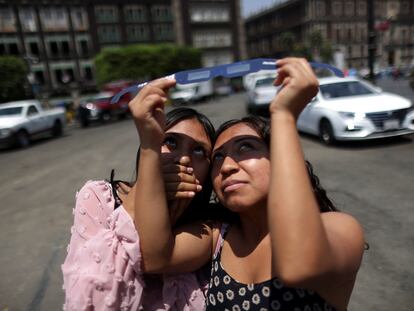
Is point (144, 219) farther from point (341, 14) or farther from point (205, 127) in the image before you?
point (341, 14)

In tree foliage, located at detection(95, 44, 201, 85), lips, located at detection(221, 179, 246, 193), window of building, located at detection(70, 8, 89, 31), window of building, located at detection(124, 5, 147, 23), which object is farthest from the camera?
window of building, located at detection(124, 5, 147, 23)

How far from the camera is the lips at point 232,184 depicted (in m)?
1.26

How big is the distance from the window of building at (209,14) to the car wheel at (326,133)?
188 ft

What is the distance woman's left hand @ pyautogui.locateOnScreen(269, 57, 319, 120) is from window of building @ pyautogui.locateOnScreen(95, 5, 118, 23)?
2351 inches

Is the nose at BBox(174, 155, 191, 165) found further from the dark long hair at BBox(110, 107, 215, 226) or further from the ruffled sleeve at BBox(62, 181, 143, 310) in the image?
the ruffled sleeve at BBox(62, 181, 143, 310)

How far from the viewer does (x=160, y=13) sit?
59312mm

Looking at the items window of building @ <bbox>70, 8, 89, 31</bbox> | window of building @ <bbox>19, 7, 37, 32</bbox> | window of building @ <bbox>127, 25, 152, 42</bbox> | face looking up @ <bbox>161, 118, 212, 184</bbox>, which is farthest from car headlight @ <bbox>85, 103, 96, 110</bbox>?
window of building @ <bbox>127, 25, 152, 42</bbox>

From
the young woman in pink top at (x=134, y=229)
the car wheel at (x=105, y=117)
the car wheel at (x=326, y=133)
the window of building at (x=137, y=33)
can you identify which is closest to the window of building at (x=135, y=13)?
the window of building at (x=137, y=33)

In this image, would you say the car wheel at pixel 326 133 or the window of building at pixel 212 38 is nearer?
the car wheel at pixel 326 133

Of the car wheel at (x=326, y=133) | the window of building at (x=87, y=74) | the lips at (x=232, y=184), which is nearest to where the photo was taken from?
the lips at (x=232, y=184)

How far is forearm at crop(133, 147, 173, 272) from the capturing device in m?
1.18

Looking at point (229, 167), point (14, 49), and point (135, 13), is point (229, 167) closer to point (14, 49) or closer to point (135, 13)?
point (14, 49)

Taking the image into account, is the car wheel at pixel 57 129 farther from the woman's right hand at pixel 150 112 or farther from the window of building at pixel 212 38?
the window of building at pixel 212 38

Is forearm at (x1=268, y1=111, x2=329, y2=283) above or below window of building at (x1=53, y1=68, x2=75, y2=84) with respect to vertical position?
below
